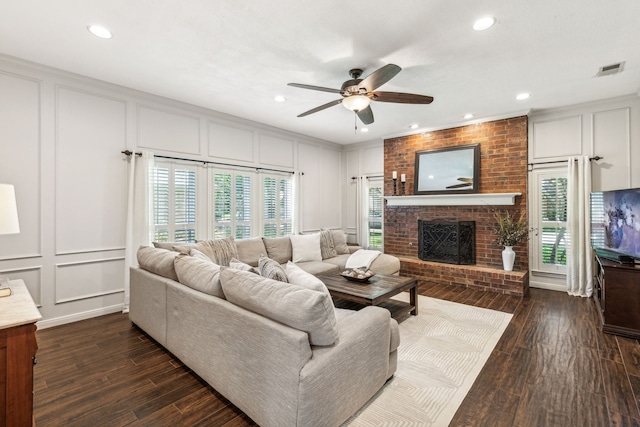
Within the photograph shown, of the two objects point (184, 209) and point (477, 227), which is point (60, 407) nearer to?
point (184, 209)

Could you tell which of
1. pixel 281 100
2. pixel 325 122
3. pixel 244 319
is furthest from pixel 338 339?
pixel 325 122

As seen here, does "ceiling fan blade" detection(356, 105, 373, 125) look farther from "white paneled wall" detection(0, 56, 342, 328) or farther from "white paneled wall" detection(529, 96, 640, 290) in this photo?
"white paneled wall" detection(529, 96, 640, 290)

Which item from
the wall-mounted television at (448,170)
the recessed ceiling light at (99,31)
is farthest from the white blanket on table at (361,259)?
the recessed ceiling light at (99,31)

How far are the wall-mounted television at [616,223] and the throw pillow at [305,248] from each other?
368cm

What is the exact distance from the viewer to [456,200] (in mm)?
5078

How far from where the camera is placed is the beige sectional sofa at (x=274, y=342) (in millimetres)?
1524

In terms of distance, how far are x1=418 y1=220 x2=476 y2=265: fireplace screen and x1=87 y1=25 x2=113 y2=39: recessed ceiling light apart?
5093 millimetres

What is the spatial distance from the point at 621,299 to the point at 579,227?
1.52 meters

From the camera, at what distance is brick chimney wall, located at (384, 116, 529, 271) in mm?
4629

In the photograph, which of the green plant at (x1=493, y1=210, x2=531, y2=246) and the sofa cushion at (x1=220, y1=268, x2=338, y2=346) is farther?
the green plant at (x1=493, y1=210, x2=531, y2=246)

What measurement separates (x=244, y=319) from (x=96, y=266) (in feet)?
9.34

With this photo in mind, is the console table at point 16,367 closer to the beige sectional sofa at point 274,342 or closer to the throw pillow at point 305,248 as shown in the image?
the beige sectional sofa at point 274,342

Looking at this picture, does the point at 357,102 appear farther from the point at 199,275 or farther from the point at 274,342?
the point at 274,342

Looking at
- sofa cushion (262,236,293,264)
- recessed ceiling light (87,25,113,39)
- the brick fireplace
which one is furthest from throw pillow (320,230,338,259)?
recessed ceiling light (87,25,113,39)
